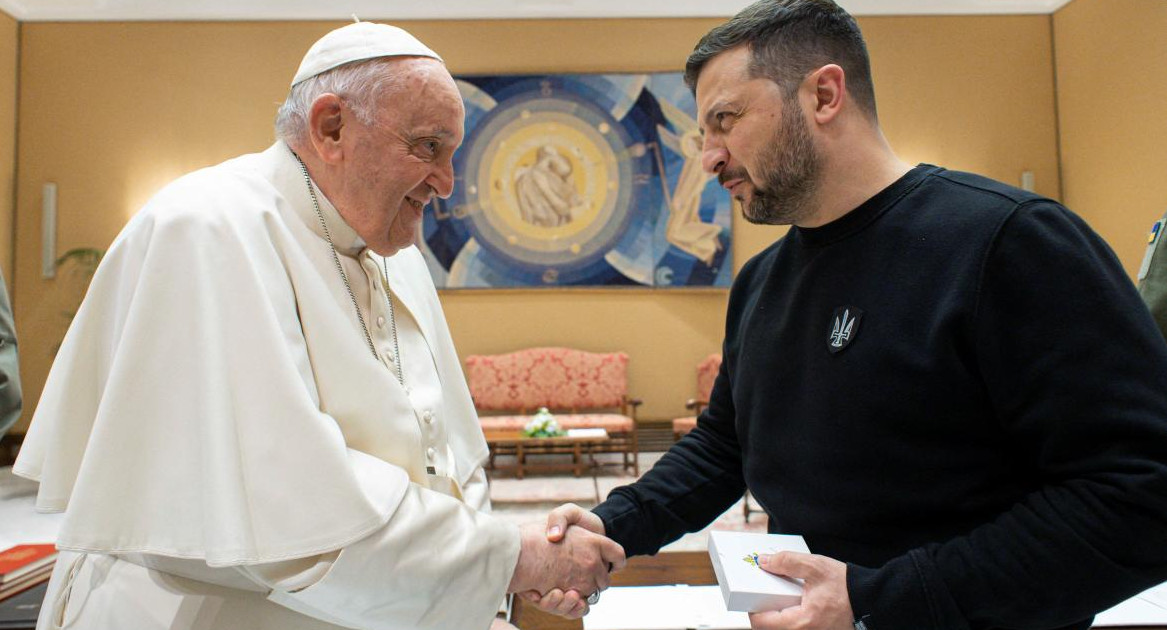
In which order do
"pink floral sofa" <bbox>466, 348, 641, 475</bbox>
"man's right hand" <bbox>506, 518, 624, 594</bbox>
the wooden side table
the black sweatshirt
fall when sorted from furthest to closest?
"pink floral sofa" <bbox>466, 348, 641, 475</bbox>
the wooden side table
"man's right hand" <bbox>506, 518, 624, 594</bbox>
the black sweatshirt

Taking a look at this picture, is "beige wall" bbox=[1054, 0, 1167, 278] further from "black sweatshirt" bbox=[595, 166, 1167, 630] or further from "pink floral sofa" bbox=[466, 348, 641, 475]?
"black sweatshirt" bbox=[595, 166, 1167, 630]

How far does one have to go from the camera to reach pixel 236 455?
1.20 m

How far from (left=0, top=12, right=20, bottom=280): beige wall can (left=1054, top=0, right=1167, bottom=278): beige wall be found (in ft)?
36.4

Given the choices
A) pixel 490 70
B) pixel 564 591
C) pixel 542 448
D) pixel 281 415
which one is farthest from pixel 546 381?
pixel 281 415

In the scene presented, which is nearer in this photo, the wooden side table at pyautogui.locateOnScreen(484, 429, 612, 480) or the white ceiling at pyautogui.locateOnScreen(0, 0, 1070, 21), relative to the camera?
the wooden side table at pyautogui.locateOnScreen(484, 429, 612, 480)

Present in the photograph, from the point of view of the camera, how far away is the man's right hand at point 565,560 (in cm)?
152

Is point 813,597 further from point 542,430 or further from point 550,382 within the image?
point 550,382

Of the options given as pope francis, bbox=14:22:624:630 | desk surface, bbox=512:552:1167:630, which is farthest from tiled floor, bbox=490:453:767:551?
pope francis, bbox=14:22:624:630

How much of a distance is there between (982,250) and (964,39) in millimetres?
8535

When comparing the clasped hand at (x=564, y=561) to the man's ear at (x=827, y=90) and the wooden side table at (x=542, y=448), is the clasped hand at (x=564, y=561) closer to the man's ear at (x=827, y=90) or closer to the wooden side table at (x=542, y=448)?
the man's ear at (x=827, y=90)

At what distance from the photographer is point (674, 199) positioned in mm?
8344

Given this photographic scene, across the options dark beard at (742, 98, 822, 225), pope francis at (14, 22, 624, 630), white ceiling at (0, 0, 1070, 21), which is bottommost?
pope francis at (14, 22, 624, 630)

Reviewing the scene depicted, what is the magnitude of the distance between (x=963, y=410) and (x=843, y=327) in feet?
0.76

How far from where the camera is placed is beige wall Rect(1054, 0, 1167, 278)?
689cm
